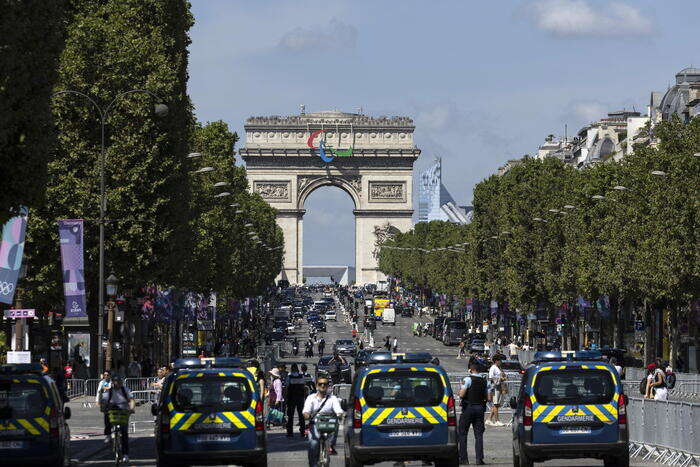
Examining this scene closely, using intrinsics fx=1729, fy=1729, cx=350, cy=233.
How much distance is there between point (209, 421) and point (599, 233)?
5891cm

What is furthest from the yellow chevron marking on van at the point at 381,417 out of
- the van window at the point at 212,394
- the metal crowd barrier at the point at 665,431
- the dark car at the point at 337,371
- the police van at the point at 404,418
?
the dark car at the point at 337,371

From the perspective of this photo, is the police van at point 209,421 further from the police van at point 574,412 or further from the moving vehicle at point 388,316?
the moving vehicle at point 388,316

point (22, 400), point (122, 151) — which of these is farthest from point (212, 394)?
point (122, 151)

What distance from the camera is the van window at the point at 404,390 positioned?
99.1 feet

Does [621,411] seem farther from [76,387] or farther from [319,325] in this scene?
[319,325]

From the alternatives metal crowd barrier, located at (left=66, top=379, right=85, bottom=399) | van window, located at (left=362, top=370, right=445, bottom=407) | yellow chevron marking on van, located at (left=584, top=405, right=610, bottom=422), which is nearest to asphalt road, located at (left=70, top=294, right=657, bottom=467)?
metal crowd barrier, located at (left=66, top=379, right=85, bottom=399)

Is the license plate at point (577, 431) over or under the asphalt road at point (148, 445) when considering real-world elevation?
over

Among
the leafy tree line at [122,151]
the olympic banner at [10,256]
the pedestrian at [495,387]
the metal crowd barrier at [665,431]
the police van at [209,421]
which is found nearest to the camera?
the police van at [209,421]

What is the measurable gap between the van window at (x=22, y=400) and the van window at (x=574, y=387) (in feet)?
29.4

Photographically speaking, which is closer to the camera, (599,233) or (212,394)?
(212,394)

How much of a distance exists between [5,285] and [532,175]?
7253 centimetres

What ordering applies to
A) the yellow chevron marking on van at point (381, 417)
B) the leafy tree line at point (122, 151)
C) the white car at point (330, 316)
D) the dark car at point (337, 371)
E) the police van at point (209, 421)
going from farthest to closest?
1. the white car at point (330, 316)
2. the dark car at point (337, 371)
3. the leafy tree line at point (122, 151)
4. the police van at point (209, 421)
5. the yellow chevron marking on van at point (381, 417)

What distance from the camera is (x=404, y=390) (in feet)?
99.9

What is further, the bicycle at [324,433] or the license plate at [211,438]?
the bicycle at [324,433]
